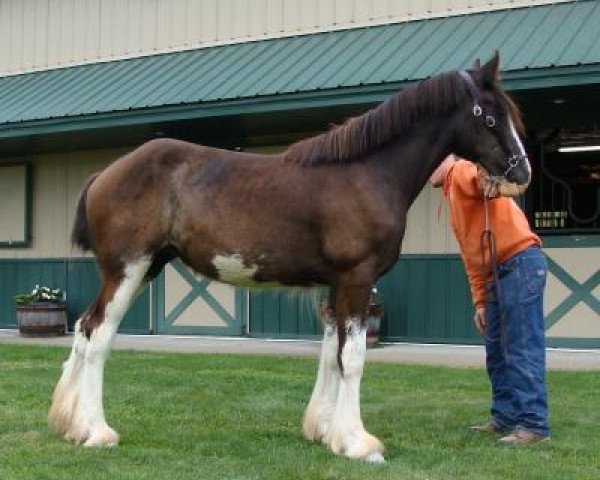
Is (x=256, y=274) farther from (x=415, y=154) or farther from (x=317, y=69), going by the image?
(x=317, y=69)

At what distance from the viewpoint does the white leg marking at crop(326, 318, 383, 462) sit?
4.84m

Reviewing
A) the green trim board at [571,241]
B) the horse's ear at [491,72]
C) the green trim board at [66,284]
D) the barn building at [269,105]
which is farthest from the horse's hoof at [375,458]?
the green trim board at [66,284]

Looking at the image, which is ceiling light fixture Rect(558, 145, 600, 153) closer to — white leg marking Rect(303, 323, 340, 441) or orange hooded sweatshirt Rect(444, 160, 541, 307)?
orange hooded sweatshirt Rect(444, 160, 541, 307)

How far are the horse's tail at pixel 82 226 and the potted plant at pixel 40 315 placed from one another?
7792mm

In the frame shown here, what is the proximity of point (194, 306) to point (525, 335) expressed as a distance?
805 cm

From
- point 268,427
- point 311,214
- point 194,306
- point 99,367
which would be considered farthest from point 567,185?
point 99,367

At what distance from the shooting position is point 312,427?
534cm

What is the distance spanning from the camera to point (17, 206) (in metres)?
→ 14.3

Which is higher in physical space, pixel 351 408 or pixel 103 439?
pixel 351 408

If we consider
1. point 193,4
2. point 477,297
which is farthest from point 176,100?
point 477,297

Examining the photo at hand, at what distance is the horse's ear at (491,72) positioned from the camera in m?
4.98

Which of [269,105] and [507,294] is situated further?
[269,105]

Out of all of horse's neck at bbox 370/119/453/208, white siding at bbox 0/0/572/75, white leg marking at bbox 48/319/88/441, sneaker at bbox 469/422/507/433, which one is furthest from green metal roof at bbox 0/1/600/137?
white leg marking at bbox 48/319/88/441

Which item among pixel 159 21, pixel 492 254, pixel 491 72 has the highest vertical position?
pixel 159 21
